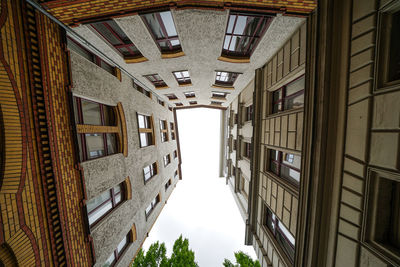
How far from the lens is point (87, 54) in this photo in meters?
6.90

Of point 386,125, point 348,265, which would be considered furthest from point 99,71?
point 348,265

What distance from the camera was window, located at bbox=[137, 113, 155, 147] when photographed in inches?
433

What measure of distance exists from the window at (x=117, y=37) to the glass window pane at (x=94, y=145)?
4.62 m

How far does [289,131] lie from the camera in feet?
19.4

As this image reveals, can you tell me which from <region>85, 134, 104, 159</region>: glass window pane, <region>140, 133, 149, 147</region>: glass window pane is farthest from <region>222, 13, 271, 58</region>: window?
<region>140, 133, 149, 147</region>: glass window pane

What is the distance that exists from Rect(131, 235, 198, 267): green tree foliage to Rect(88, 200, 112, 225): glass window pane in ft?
18.5

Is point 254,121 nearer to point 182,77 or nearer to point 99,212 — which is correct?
point 182,77

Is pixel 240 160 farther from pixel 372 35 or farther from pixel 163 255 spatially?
pixel 372 35

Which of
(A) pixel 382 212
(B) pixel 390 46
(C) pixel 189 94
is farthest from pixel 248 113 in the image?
(A) pixel 382 212

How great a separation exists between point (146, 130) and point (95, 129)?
17.3ft

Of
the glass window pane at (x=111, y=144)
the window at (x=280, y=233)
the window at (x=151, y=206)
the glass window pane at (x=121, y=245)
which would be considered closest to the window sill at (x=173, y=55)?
the glass window pane at (x=111, y=144)

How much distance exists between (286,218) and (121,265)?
838 cm

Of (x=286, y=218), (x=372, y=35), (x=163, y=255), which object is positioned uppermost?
(x=372, y=35)

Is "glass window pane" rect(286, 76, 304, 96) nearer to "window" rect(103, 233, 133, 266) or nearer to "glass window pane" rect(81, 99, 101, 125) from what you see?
"glass window pane" rect(81, 99, 101, 125)
